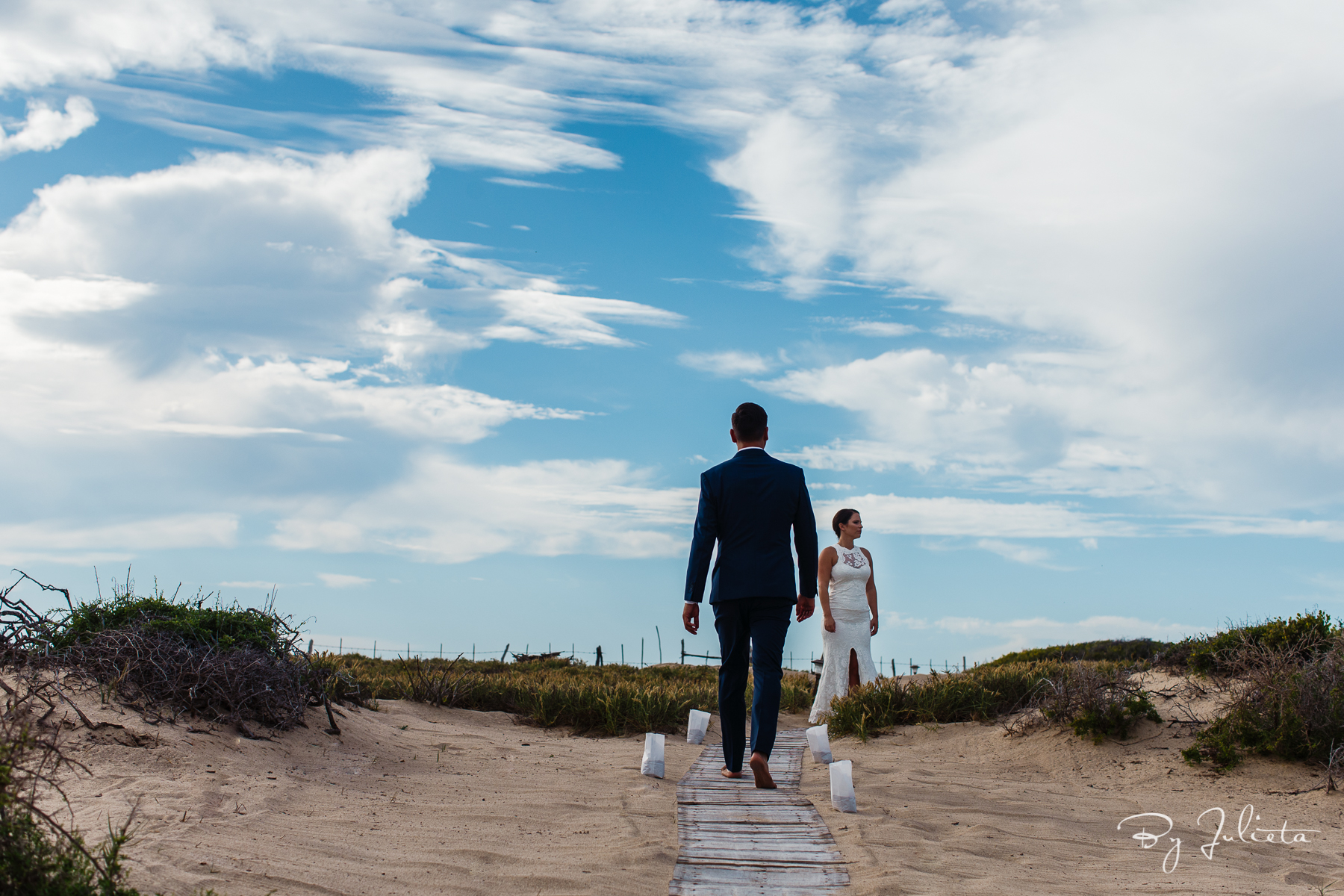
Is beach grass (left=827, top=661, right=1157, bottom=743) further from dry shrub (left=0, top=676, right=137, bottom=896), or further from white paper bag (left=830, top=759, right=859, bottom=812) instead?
dry shrub (left=0, top=676, right=137, bottom=896)

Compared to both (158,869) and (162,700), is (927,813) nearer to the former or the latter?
(158,869)

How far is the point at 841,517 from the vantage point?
10062mm

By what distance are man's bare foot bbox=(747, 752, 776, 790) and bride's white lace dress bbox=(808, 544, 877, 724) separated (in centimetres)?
404

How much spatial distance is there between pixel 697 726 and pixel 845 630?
272cm

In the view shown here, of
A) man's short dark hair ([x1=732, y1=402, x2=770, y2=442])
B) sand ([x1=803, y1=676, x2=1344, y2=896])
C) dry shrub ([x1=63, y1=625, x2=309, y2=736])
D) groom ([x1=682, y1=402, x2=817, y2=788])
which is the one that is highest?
man's short dark hair ([x1=732, y1=402, x2=770, y2=442])

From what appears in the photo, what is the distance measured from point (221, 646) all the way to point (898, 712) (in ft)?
22.0

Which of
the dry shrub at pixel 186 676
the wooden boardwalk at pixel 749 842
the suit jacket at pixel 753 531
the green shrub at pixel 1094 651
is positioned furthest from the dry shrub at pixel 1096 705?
the green shrub at pixel 1094 651

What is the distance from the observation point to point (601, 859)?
4.57 meters

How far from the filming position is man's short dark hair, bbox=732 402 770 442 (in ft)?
20.4

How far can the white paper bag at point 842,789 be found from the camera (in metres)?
5.62

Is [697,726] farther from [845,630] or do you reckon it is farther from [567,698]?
[845,630]

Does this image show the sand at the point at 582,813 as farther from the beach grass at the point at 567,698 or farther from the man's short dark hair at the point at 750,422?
the man's short dark hair at the point at 750,422

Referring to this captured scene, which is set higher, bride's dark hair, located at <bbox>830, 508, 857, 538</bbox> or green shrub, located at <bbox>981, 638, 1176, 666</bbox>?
bride's dark hair, located at <bbox>830, 508, 857, 538</bbox>

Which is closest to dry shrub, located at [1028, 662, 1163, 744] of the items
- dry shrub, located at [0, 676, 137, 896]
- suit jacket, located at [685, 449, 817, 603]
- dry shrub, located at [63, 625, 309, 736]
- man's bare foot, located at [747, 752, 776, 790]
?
man's bare foot, located at [747, 752, 776, 790]
